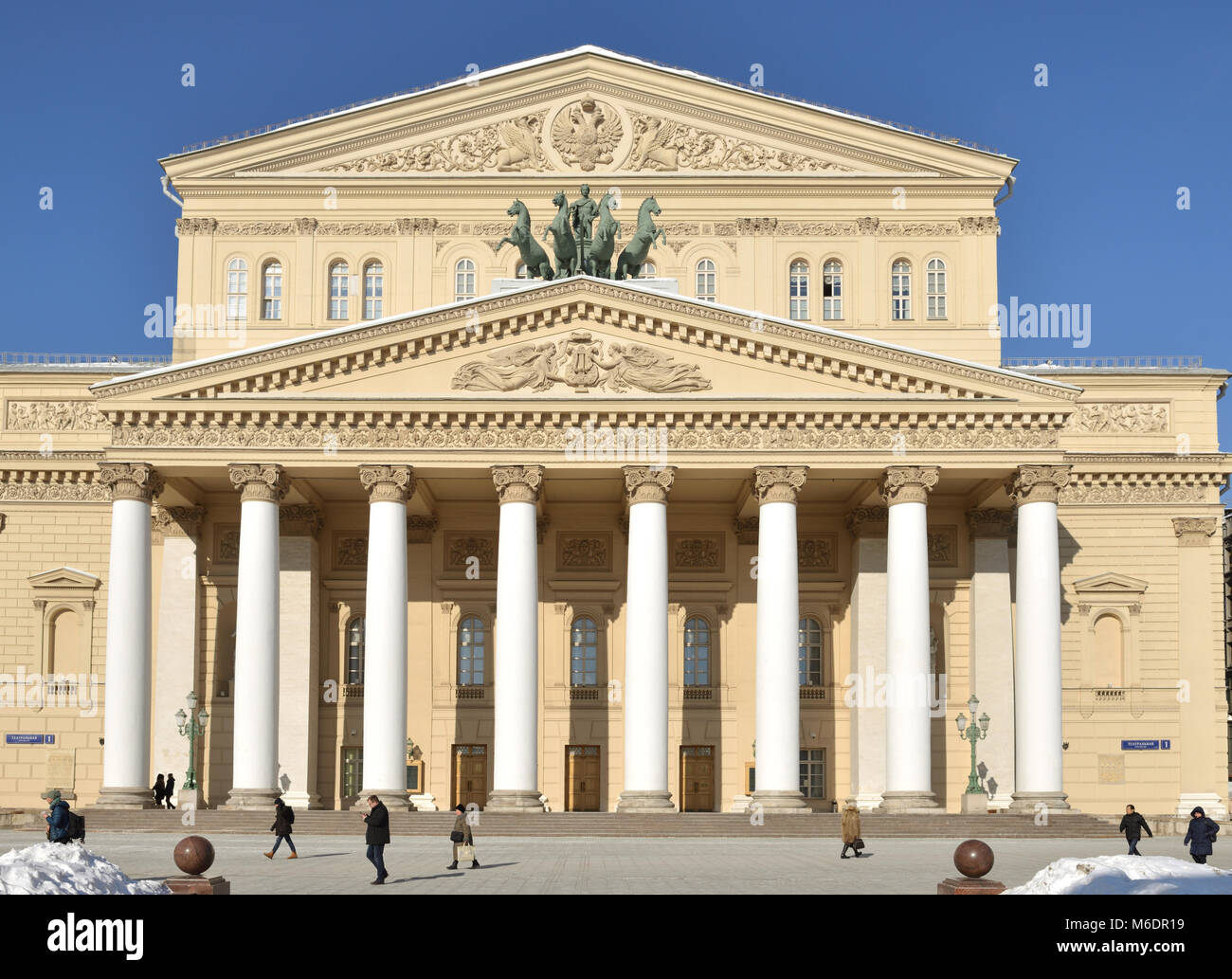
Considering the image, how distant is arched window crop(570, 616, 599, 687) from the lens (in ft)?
170

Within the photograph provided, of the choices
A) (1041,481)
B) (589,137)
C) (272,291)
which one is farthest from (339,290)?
(1041,481)

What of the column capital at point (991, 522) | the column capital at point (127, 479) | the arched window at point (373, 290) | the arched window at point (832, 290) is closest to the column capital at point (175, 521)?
the column capital at point (127, 479)

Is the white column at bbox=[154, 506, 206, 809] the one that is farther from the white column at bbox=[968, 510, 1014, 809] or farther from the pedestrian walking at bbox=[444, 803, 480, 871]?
the white column at bbox=[968, 510, 1014, 809]

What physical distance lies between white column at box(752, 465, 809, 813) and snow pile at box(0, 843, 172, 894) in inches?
1077

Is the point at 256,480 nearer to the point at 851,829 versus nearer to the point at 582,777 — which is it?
the point at 582,777

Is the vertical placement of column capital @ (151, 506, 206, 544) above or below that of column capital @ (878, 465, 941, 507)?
below

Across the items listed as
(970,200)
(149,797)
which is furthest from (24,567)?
(970,200)

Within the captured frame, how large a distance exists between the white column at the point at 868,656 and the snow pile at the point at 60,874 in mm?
33395

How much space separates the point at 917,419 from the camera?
45.1 meters

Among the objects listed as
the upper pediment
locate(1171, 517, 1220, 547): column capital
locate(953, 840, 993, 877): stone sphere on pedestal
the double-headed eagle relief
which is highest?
the upper pediment

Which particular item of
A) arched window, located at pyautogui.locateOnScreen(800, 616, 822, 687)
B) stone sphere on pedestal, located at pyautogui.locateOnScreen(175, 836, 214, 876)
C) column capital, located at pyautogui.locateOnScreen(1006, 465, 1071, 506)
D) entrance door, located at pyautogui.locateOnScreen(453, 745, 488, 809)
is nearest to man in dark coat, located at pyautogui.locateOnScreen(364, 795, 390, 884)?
stone sphere on pedestal, located at pyautogui.locateOnScreen(175, 836, 214, 876)

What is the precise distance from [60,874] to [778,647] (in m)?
29.3

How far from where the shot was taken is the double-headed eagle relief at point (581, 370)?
45.1 m
